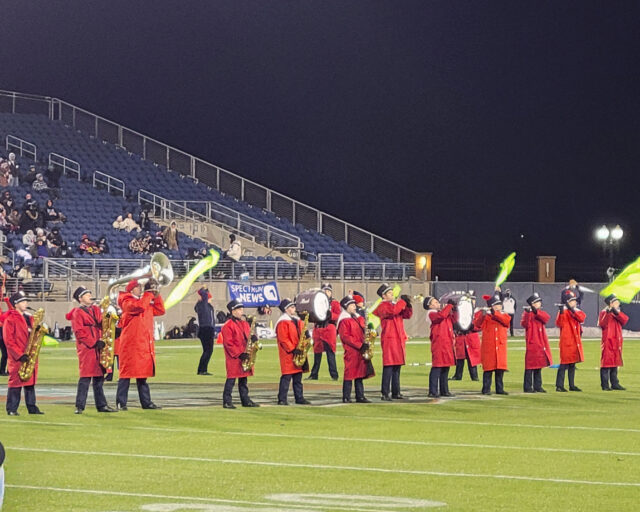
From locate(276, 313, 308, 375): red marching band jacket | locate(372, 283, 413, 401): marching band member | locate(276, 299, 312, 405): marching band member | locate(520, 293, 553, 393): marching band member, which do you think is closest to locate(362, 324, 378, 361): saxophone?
locate(372, 283, 413, 401): marching band member

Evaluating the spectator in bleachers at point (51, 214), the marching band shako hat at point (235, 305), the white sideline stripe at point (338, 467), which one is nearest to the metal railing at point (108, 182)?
the spectator in bleachers at point (51, 214)

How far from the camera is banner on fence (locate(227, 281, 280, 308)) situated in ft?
146

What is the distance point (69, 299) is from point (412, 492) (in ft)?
105

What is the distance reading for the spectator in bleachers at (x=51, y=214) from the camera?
4594cm

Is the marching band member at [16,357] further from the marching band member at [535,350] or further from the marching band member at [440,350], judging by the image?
the marching band member at [535,350]

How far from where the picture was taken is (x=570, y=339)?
2223 cm

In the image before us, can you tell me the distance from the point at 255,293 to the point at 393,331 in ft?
82.9

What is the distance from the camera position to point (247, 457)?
41.3ft

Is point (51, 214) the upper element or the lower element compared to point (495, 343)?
upper

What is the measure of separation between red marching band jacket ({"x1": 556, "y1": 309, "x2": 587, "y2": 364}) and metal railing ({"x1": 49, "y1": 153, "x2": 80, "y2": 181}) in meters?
31.6

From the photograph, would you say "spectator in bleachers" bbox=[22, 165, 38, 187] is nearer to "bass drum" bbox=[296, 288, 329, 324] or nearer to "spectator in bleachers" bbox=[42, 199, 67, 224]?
"spectator in bleachers" bbox=[42, 199, 67, 224]

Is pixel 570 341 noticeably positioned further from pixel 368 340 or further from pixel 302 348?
pixel 302 348

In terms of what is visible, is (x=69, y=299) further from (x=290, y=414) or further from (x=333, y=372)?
(x=290, y=414)

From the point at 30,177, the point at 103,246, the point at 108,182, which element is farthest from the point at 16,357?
the point at 108,182
